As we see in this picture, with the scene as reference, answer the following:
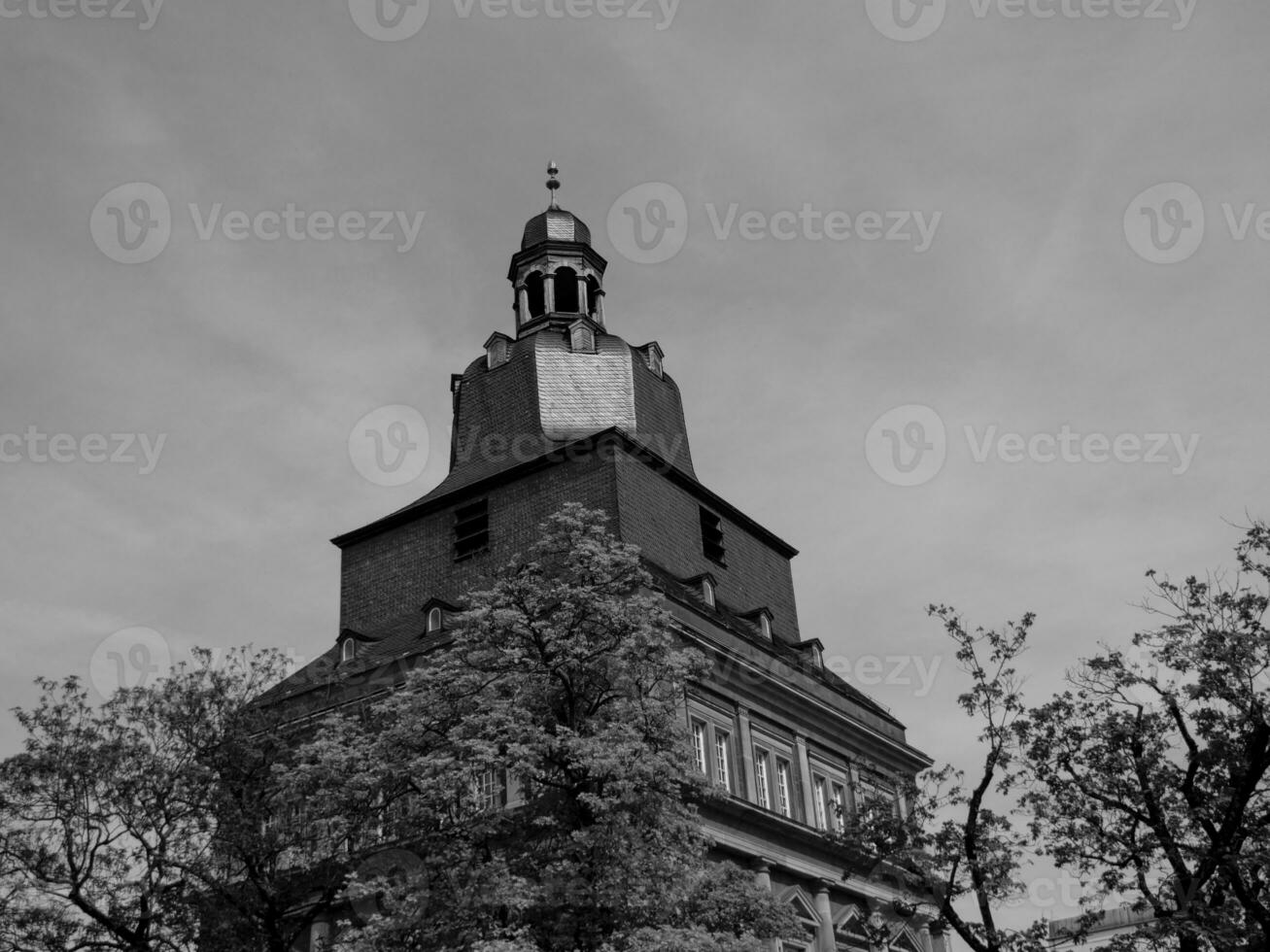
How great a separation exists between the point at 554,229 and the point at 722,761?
21.6 m

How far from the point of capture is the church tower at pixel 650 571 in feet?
132

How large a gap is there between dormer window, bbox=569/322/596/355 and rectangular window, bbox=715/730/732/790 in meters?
14.4

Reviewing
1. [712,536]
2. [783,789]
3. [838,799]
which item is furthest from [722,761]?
[712,536]

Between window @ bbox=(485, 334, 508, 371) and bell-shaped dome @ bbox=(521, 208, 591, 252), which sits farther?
bell-shaped dome @ bbox=(521, 208, 591, 252)

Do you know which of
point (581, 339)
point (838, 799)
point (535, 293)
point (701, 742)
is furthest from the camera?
point (535, 293)

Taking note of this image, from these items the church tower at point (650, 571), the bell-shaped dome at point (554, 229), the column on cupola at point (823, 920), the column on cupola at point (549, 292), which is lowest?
the column on cupola at point (823, 920)

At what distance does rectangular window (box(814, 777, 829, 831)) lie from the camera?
43406mm

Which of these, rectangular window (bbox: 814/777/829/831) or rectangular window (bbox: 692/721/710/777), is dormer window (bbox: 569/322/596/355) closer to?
rectangular window (bbox: 692/721/710/777)

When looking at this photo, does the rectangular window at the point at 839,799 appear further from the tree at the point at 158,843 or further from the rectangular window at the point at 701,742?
the tree at the point at 158,843

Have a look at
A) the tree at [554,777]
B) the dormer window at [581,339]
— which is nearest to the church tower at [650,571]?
the dormer window at [581,339]

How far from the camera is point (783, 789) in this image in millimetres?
42281

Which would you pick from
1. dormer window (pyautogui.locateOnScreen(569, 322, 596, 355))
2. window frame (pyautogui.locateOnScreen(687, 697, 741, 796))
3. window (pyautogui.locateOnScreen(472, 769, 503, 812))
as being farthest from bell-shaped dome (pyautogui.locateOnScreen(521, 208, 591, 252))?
window (pyautogui.locateOnScreen(472, 769, 503, 812))

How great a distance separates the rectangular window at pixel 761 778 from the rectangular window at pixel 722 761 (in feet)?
4.60

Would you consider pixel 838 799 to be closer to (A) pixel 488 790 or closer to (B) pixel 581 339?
(A) pixel 488 790
